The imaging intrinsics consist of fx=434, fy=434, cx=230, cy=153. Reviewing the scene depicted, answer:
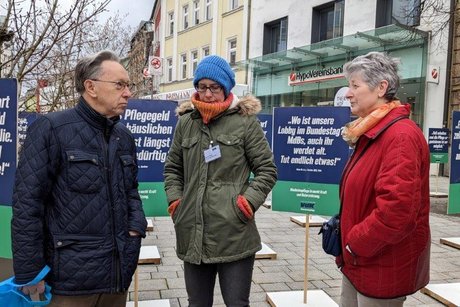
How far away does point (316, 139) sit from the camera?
4.10 metres

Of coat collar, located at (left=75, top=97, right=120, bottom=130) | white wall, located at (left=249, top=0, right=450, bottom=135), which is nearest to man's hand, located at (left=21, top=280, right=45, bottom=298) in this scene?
coat collar, located at (left=75, top=97, right=120, bottom=130)

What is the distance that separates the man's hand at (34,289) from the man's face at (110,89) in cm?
86

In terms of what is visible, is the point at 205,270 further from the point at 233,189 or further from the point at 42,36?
the point at 42,36

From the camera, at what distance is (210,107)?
2527 mm

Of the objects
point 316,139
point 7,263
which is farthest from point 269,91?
point 7,263

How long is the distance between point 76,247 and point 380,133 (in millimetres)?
1546

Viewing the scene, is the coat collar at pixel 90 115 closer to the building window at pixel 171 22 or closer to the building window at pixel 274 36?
the building window at pixel 274 36

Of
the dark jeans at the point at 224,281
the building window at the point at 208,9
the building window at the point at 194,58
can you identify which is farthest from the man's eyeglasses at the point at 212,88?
the building window at the point at 194,58

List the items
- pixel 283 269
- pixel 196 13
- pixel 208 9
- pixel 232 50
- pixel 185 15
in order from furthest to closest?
pixel 185 15 < pixel 196 13 < pixel 208 9 < pixel 232 50 < pixel 283 269

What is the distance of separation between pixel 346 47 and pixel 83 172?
→ 16.2 metres

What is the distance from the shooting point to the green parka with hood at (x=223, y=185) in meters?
2.48

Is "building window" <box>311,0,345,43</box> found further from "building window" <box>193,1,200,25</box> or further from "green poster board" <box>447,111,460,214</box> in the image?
"green poster board" <box>447,111,460,214</box>

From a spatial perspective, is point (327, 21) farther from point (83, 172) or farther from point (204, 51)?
point (83, 172)

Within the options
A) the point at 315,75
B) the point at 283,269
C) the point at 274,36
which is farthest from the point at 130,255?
the point at 274,36
